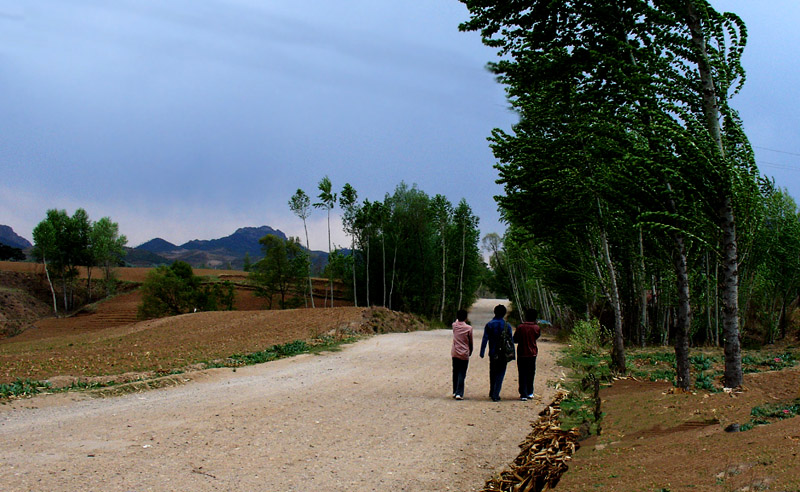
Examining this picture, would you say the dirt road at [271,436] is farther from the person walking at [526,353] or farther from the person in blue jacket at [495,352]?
the person walking at [526,353]

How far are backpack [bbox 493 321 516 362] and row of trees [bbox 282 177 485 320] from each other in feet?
129

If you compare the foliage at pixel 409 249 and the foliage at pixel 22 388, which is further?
the foliage at pixel 409 249

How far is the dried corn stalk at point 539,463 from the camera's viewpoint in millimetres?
5500

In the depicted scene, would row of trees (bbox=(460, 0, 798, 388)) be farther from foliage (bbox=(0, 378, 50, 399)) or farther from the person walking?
foliage (bbox=(0, 378, 50, 399))

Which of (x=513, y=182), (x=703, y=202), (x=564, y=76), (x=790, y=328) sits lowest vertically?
(x=790, y=328)

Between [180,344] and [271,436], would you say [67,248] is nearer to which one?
[180,344]

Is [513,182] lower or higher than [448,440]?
higher

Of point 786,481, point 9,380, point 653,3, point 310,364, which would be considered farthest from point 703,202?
point 9,380

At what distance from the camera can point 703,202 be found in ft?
28.7

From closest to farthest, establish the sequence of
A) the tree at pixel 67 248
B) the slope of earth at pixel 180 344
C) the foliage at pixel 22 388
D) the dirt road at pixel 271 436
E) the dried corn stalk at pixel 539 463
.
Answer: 1. the dried corn stalk at pixel 539 463
2. the dirt road at pixel 271 436
3. the foliage at pixel 22 388
4. the slope of earth at pixel 180 344
5. the tree at pixel 67 248

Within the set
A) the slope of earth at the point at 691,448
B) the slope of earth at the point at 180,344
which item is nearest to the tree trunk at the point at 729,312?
the slope of earth at the point at 691,448

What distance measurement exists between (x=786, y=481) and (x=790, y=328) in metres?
32.1

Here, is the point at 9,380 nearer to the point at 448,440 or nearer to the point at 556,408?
the point at 448,440

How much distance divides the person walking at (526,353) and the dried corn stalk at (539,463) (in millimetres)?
2842
